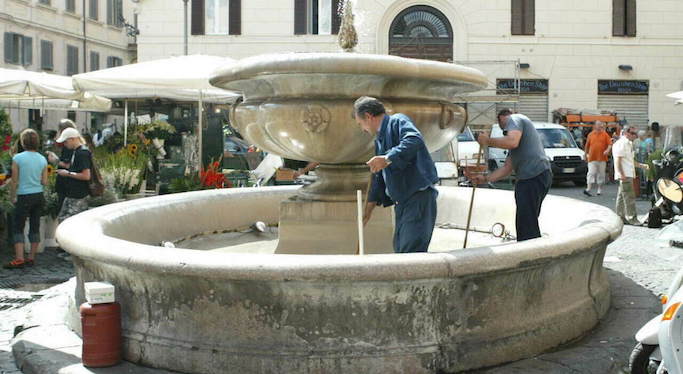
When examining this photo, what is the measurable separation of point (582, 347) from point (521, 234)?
178 cm

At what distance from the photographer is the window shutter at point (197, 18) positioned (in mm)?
30344

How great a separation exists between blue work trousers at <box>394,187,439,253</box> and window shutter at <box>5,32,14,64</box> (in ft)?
108

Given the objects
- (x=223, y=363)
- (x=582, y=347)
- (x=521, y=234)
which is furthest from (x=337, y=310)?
(x=521, y=234)

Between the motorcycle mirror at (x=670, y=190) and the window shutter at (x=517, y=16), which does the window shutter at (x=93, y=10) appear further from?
the motorcycle mirror at (x=670, y=190)

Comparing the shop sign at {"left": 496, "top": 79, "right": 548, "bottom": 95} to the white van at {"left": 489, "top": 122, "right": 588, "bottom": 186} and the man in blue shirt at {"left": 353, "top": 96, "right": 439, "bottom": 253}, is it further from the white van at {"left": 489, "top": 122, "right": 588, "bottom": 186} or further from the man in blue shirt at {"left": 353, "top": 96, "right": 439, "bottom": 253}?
the man in blue shirt at {"left": 353, "top": 96, "right": 439, "bottom": 253}

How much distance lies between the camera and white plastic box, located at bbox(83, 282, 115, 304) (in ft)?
13.8

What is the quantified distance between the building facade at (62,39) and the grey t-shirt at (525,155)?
27488mm

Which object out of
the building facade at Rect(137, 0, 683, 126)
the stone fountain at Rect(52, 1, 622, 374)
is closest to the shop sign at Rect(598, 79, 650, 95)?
the building facade at Rect(137, 0, 683, 126)

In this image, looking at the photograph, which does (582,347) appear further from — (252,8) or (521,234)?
(252,8)

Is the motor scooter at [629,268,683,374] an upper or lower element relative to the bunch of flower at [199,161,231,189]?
lower

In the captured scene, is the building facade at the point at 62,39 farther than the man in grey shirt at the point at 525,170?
Yes

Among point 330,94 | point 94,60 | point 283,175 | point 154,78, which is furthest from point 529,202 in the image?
point 94,60

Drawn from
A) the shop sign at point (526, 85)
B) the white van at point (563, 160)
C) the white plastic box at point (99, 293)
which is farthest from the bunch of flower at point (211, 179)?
the shop sign at point (526, 85)

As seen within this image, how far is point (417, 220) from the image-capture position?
5.07 meters
